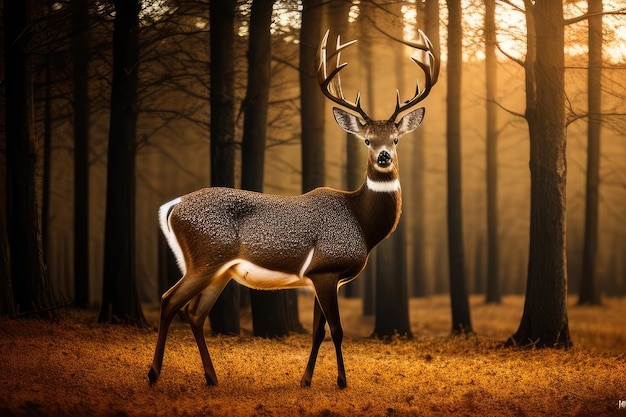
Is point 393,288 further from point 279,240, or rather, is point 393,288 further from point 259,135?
point 279,240

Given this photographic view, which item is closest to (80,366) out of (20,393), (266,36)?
(20,393)

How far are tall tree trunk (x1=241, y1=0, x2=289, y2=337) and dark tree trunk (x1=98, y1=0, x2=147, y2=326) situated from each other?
1.84 meters

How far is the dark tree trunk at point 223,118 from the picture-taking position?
10945mm

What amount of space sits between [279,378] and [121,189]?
17.4 feet

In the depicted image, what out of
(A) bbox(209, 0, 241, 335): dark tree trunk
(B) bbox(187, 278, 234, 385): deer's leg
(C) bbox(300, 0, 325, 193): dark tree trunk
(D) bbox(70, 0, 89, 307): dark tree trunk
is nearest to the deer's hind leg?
(B) bbox(187, 278, 234, 385): deer's leg

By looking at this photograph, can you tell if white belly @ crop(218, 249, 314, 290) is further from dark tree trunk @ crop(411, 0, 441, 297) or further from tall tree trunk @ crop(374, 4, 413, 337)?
dark tree trunk @ crop(411, 0, 441, 297)

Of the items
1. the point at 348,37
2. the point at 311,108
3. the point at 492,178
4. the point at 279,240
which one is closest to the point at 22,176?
the point at 311,108

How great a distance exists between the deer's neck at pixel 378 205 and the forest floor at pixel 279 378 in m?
1.50

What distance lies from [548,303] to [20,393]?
21.6 ft

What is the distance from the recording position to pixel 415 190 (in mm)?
21109

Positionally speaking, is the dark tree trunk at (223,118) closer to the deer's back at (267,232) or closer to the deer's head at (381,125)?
the deer's head at (381,125)

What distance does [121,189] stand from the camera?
461 inches

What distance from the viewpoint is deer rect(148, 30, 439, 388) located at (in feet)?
23.0

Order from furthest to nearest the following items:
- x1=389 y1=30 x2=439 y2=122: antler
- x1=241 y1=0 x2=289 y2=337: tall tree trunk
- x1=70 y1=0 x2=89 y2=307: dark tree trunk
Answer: x1=70 y1=0 x2=89 y2=307: dark tree trunk
x1=241 y1=0 x2=289 y2=337: tall tree trunk
x1=389 y1=30 x2=439 y2=122: antler
